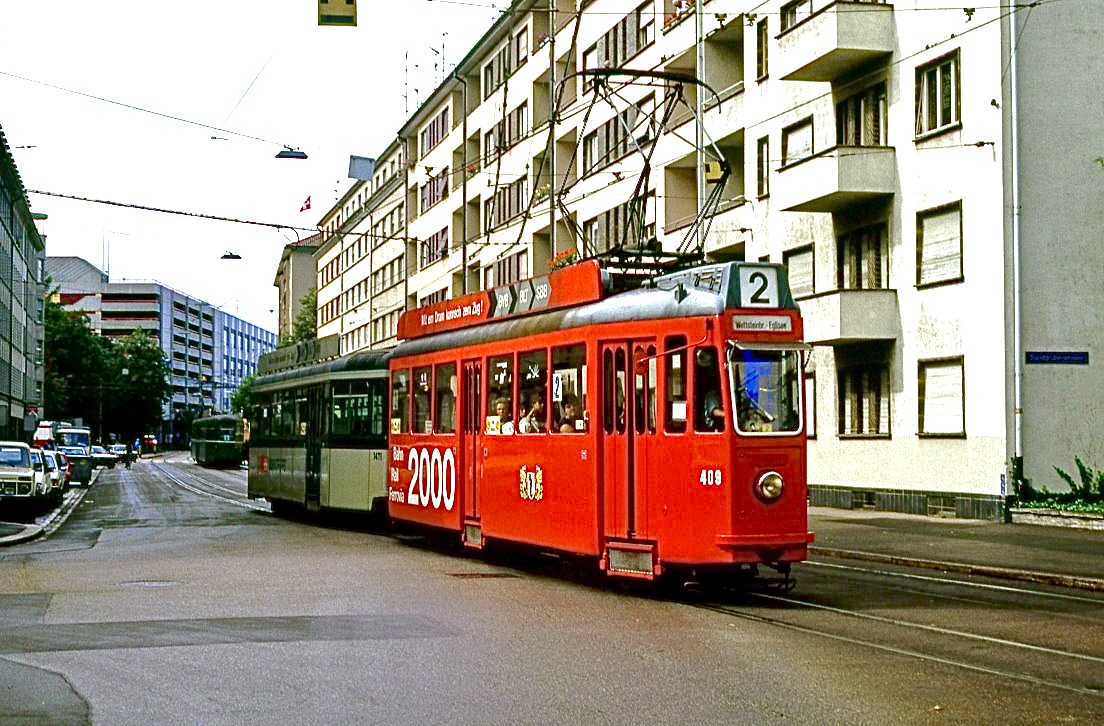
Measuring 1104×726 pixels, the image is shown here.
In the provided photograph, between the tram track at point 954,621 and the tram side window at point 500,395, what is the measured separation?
13.0ft

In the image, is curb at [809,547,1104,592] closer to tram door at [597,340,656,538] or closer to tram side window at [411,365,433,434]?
tram door at [597,340,656,538]

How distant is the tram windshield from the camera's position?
1396 cm

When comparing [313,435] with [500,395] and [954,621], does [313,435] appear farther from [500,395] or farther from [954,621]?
[954,621]

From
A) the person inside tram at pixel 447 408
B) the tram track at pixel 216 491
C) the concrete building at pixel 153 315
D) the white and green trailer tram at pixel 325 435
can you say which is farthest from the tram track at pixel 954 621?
the concrete building at pixel 153 315

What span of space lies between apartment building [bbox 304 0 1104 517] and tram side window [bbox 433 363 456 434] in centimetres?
449

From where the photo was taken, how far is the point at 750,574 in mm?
15195

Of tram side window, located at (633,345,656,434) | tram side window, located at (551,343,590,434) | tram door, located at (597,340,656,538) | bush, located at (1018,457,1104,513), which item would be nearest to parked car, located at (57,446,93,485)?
bush, located at (1018,457,1104,513)

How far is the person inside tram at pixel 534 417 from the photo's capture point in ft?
54.4

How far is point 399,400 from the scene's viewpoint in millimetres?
22141

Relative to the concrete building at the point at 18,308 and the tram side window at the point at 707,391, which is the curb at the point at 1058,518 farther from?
the concrete building at the point at 18,308

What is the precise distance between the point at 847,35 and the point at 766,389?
62.8 feet

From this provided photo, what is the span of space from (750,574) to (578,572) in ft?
8.62

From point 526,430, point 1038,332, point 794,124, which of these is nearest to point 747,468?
point 526,430

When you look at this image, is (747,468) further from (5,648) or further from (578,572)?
(5,648)
